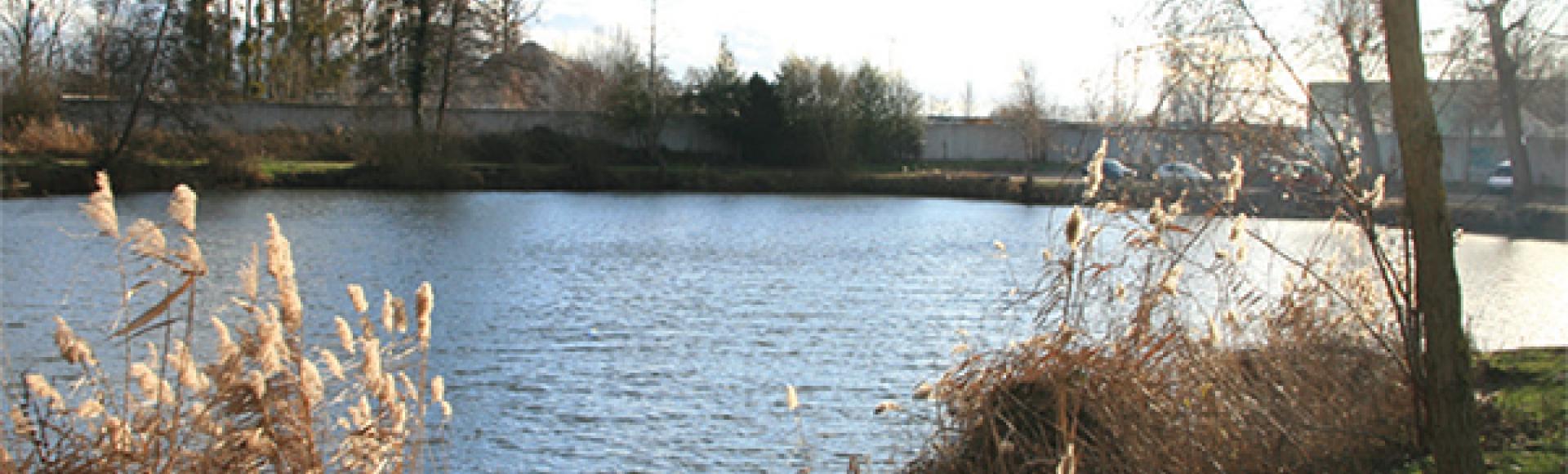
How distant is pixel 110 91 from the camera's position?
36.8 meters

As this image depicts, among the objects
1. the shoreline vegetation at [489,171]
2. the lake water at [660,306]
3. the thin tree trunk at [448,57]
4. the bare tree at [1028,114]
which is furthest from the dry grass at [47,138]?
the bare tree at [1028,114]

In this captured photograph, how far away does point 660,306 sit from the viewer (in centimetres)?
1536

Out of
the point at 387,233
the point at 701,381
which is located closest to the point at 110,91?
the point at 387,233

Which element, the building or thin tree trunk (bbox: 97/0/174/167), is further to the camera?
thin tree trunk (bbox: 97/0/174/167)

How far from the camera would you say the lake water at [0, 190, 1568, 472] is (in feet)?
29.7

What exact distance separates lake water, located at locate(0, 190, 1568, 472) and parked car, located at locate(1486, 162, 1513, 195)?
10.6 meters

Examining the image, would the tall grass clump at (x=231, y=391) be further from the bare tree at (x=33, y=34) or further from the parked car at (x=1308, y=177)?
the bare tree at (x=33, y=34)

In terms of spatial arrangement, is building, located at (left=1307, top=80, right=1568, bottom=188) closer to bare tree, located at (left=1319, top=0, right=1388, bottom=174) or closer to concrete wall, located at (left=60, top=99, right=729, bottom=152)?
bare tree, located at (left=1319, top=0, right=1388, bottom=174)

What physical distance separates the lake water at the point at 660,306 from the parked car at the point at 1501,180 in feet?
34.8

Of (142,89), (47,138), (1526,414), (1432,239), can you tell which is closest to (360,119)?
(142,89)

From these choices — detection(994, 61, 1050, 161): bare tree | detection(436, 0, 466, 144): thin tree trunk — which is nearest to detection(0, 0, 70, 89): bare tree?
detection(436, 0, 466, 144): thin tree trunk

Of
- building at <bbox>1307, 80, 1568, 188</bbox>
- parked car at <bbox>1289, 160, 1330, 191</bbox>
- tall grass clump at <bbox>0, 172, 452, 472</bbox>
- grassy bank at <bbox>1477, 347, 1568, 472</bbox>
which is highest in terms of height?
building at <bbox>1307, 80, 1568, 188</bbox>

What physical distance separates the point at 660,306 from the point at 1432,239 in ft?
38.4

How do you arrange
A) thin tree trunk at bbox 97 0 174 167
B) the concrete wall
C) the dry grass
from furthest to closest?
the concrete wall → the dry grass → thin tree trunk at bbox 97 0 174 167
